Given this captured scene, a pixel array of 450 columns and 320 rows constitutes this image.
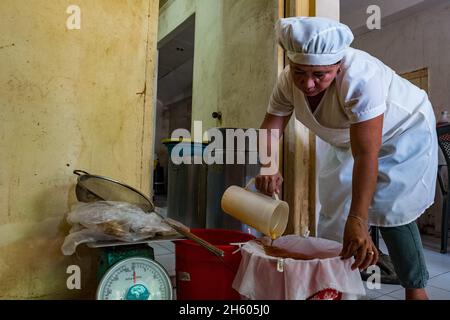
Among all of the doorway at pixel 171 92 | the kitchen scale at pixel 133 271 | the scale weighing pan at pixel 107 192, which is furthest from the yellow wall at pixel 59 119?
the doorway at pixel 171 92

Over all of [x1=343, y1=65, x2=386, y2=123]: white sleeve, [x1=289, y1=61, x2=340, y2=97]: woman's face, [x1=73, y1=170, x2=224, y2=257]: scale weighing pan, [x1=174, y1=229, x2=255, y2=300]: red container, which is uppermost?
[x1=289, y1=61, x2=340, y2=97]: woman's face

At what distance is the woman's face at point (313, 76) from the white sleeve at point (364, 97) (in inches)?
2.0

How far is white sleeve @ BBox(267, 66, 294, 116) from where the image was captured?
3.67 feet

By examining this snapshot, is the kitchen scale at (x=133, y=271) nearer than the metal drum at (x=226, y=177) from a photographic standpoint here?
Yes

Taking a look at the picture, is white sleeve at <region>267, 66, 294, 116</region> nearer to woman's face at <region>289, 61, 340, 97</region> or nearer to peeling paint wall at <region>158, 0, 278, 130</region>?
woman's face at <region>289, 61, 340, 97</region>

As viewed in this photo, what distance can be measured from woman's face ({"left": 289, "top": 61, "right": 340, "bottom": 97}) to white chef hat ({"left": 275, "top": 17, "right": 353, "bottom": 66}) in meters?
0.02

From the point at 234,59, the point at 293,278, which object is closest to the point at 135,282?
the point at 293,278

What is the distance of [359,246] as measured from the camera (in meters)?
0.72

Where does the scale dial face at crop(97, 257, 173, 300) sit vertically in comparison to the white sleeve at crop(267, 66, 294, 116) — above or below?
below

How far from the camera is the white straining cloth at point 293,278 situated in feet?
2.45

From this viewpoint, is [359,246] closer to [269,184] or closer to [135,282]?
[269,184]

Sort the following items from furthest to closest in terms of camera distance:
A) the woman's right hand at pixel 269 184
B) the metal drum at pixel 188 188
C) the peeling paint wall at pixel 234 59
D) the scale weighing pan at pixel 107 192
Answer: the metal drum at pixel 188 188 < the peeling paint wall at pixel 234 59 < the woman's right hand at pixel 269 184 < the scale weighing pan at pixel 107 192

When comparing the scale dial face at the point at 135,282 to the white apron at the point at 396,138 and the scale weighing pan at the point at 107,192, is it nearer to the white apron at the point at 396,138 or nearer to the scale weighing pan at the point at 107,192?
the scale weighing pan at the point at 107,192

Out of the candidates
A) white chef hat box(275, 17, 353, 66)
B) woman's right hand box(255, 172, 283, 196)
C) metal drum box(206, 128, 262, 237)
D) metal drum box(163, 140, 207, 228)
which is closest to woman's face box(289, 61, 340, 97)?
white chef hat box(275, 17, 353, 66)
